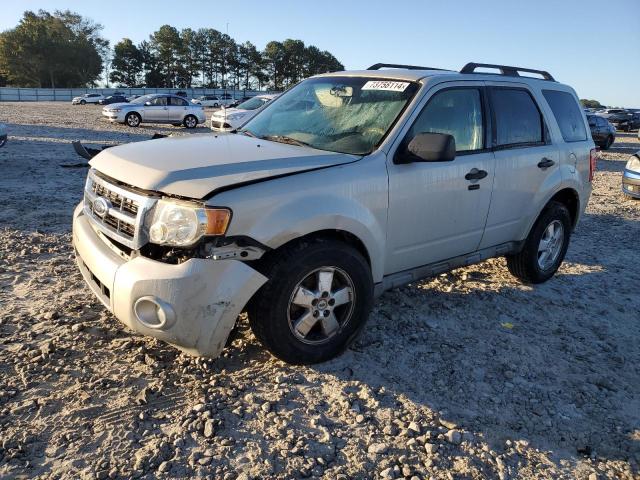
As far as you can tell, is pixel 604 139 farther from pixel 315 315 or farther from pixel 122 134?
pixel 315 315

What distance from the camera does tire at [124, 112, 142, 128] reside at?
76.8 ft

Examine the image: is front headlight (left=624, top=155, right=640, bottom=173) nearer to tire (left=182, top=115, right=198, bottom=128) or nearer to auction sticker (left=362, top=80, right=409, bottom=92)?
auction sticker (left=362, top=80, right=409, bottom=92)

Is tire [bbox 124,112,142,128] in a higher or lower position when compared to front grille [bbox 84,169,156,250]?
lower

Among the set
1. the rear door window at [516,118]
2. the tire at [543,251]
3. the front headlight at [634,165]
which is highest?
the rear door window at [516,118]

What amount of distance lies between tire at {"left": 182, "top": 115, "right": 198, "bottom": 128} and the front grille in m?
22.2

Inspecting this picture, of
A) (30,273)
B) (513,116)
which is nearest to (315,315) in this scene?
(513,116)

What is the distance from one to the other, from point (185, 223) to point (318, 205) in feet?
2.51

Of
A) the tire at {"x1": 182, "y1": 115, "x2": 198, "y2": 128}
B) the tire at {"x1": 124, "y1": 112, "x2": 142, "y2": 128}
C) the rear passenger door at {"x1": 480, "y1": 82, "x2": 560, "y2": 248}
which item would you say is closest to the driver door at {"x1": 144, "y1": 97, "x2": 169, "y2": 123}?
the tire at {"x1": 124, "y1": 112, "x2": 142, "y2": 128}

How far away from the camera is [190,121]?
24.6 m

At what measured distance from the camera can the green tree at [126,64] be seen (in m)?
95.2

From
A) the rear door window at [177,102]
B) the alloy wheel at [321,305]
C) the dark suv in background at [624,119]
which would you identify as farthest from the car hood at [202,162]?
the dark suv in background at [624,119]

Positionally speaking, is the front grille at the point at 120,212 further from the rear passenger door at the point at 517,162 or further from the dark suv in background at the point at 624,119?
the dark suv in background at the point at 624,119

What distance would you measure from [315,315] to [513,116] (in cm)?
259

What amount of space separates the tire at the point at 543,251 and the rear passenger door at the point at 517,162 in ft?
0.65
